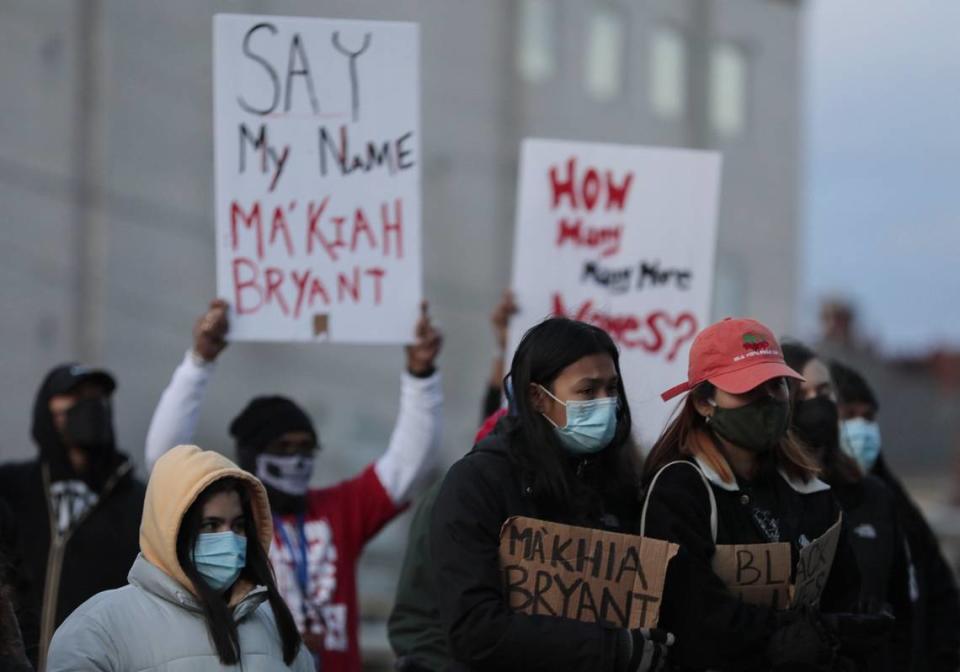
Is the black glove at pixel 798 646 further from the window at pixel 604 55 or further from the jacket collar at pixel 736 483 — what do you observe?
the window at pixel 604 55

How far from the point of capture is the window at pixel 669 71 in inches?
608

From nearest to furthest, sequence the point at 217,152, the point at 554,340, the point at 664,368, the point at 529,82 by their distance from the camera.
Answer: the point at 554,340, the point at 217,152, the point at 664,368, the point at 529,82

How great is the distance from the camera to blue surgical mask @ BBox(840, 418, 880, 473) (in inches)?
208

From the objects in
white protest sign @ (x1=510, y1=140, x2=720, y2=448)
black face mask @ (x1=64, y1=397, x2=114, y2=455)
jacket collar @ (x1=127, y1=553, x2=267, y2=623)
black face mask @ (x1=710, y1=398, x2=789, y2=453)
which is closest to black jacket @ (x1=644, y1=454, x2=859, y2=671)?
black face mask @ (x1=710, y1=398, x2=789, y2=453)

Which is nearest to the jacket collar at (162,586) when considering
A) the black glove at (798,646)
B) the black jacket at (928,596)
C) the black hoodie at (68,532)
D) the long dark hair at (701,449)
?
the long dark hair at (701,449)

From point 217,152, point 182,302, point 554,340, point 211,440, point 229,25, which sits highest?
point 229,25

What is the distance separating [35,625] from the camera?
4.06 metres

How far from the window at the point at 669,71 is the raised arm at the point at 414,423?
34.6 feet

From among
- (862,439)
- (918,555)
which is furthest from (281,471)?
(918,555)

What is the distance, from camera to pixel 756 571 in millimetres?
3666

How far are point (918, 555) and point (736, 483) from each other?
193 cm

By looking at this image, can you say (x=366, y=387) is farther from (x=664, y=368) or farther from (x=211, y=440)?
(x=664, y=368)

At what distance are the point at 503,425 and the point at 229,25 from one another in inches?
81.3

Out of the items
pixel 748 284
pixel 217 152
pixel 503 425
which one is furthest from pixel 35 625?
pixel 748 284
